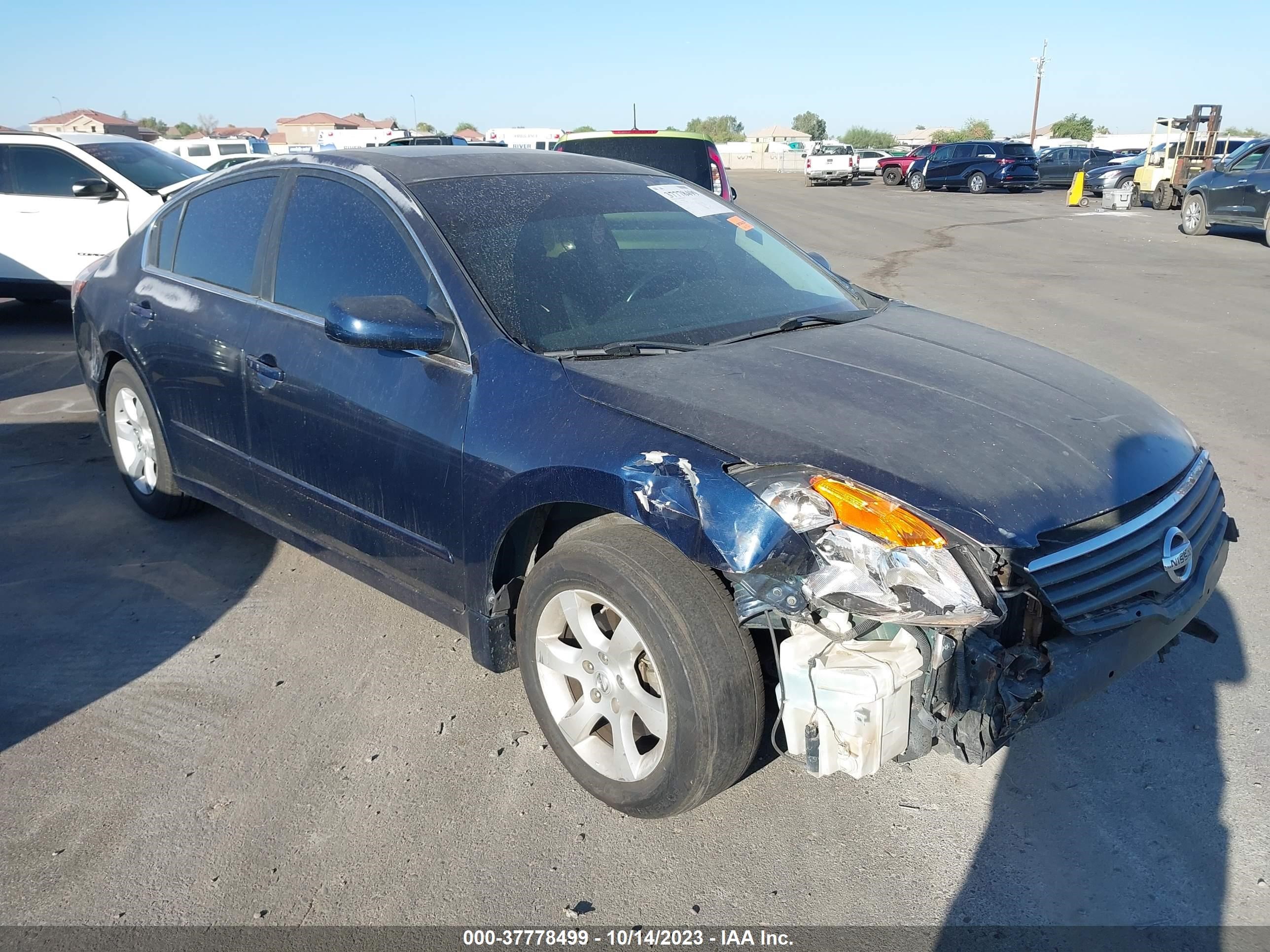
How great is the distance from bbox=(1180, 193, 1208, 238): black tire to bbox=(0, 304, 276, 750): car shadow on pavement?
1788 centimetres

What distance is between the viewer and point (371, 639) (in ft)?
12.8

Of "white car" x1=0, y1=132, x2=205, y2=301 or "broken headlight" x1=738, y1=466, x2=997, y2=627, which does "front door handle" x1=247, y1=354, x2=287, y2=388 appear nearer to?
"broken headlight" x1=738, y1=466, x2=997, y2=627

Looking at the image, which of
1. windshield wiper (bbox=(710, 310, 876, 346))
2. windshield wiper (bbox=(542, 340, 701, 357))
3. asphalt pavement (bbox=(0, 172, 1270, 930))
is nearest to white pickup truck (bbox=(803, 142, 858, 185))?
asphalt pavement (bbox=(0, 172, 1270, 930))

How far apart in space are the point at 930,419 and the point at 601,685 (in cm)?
117

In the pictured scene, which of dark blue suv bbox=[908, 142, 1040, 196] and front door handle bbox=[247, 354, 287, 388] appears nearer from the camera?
front door handle bbox=[247, 354, 287, 388]

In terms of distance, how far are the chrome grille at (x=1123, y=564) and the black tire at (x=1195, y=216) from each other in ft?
57.2

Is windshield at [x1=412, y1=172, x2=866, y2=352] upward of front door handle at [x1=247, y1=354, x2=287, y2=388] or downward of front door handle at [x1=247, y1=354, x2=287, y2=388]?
upward

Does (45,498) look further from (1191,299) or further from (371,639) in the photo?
(1191,299)

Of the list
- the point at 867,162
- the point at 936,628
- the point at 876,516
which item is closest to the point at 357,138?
the point at 867,162

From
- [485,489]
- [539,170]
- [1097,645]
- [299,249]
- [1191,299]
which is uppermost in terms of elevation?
[539,170]

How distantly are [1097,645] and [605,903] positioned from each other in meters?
1.38

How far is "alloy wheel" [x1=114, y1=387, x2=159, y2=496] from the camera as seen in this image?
483cm

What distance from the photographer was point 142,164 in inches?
413


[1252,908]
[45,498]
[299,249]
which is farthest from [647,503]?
[45,498]
